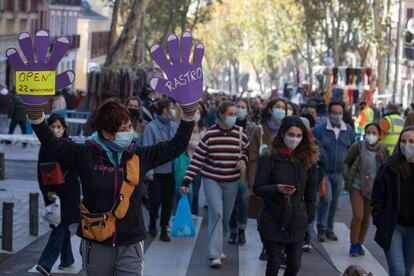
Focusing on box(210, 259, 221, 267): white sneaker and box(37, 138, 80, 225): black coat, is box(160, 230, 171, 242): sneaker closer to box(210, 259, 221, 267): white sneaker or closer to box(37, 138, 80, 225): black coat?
box(210, 259, 221, 267): white sneaker

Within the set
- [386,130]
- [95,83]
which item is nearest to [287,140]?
[386,130]

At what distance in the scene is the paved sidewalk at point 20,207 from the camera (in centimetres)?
1259

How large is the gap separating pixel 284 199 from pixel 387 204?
875mm

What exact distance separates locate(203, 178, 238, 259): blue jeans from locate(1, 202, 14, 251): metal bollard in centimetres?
205

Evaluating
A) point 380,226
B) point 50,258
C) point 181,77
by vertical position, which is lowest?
point 50,258

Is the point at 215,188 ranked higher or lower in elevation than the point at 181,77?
lower

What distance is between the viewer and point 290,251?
29.4 ft

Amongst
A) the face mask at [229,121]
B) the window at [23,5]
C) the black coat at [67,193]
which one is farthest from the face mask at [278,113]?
the window at [23,5]

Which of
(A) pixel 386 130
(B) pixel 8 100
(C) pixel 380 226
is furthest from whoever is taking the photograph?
(B) pixel 8 100

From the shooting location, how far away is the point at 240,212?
1275 centimetres

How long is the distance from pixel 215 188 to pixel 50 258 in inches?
83.9

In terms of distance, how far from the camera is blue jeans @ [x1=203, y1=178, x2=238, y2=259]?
1149cm

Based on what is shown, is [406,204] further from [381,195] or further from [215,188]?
[215,188]

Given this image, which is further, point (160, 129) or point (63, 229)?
point (160, 129)
